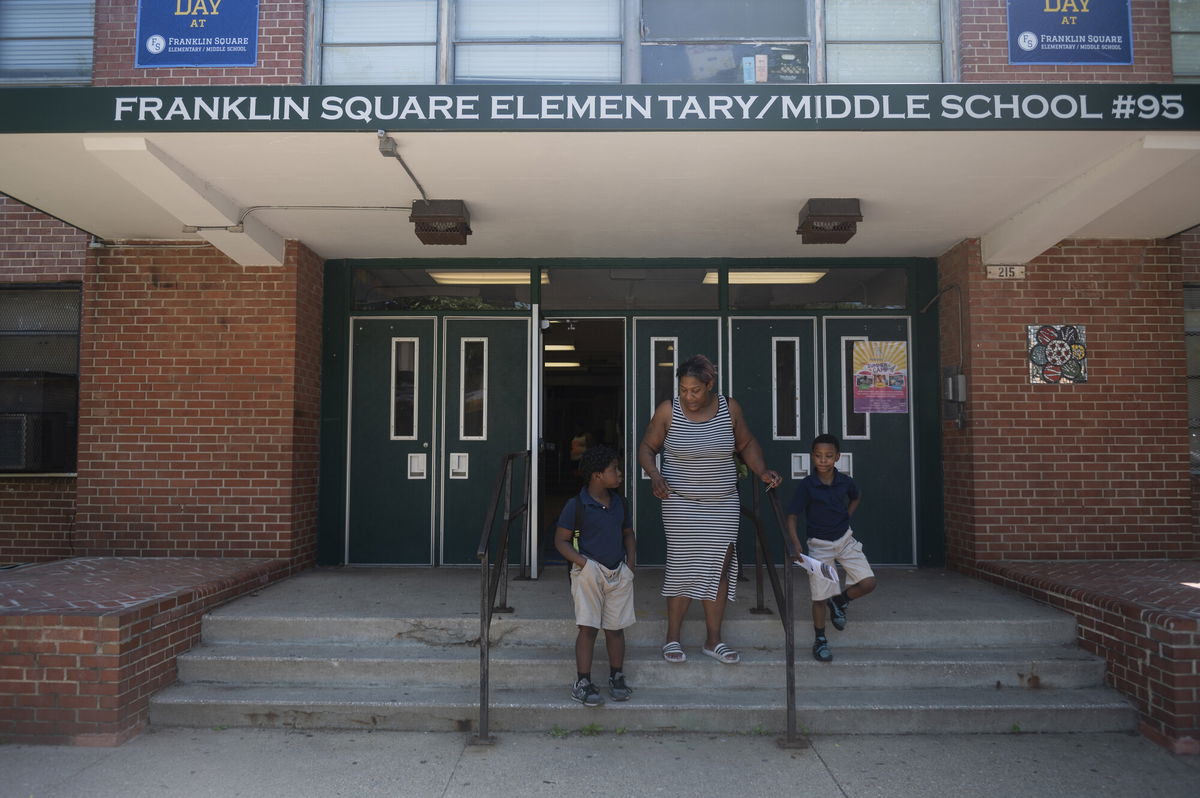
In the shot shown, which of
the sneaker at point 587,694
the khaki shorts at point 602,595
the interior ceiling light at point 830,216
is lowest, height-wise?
the sneaker at point 587,694

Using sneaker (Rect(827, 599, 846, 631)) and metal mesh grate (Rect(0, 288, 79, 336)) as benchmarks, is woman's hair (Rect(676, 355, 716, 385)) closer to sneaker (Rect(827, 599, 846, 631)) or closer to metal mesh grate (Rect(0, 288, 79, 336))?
sneaker (Rect(827, 599, 846, 631))

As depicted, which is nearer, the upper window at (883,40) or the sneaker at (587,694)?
the sneaker at (587,694)

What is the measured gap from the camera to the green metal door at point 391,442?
7.34m

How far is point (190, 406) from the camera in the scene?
6.68 metres

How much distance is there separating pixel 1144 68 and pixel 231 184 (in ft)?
20.6

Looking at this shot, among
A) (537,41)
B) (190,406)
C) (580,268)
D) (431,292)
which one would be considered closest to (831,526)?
(580,268)

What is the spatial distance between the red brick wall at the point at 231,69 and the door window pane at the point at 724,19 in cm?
245

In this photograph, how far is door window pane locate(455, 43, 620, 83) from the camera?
19.4 ft

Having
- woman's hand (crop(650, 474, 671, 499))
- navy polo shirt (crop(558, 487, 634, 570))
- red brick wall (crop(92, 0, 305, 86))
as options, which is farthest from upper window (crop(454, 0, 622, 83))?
navy polo shirt (crop(558, 487, 634, 570))

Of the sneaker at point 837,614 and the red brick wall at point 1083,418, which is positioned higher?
the red brick wall at point 1083,418

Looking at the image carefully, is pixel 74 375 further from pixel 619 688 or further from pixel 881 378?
pixel 881 378

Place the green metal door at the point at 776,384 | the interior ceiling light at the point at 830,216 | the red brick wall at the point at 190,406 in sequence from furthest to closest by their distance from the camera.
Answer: the green metal door at the point at 776,384, the red brick wall at the point at 190,406, the interior ceiling light at the point at 830,216

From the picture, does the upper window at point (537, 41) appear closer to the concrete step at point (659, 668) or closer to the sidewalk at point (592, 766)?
the concrete step at point (659, 668)

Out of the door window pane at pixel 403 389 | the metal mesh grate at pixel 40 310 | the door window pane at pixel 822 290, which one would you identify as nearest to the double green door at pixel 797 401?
the door window pane at pixel 822 290
